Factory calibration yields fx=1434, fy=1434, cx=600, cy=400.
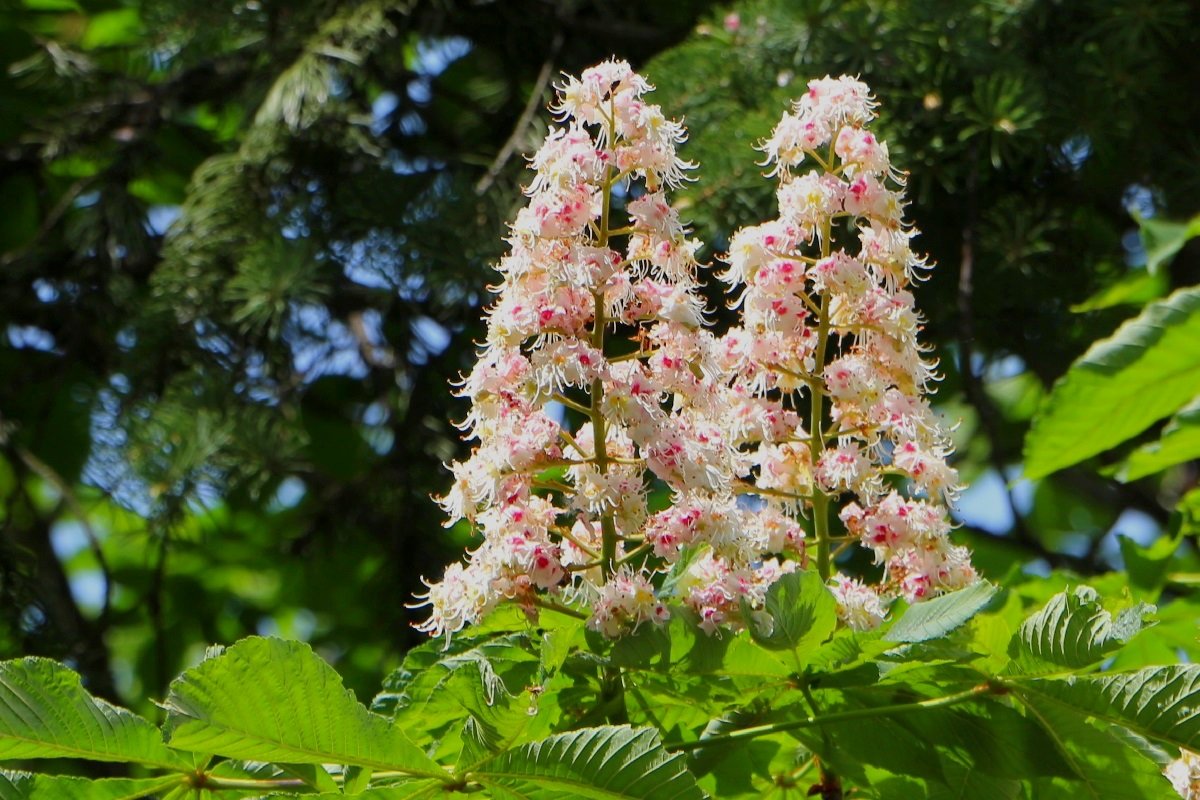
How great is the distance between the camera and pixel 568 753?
637mm

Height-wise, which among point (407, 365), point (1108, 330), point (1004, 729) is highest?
point (407, 365)

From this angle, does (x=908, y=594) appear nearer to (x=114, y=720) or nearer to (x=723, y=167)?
(x=114, y=720)

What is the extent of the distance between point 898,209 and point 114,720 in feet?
1.61

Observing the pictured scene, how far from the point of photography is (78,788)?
0.71 meters

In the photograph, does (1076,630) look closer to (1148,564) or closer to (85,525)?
(1148,564)

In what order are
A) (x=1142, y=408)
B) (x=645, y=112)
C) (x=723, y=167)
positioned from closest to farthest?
(x=645, y=112) < (x=1142, y=408) < (x=723, y=167)

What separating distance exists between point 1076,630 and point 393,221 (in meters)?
1.23

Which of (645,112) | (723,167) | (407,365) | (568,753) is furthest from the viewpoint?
(407,365)

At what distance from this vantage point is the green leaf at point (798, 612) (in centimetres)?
67

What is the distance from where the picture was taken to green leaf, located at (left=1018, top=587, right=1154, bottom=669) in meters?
0.67

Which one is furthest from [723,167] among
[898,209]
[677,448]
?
[677,448]

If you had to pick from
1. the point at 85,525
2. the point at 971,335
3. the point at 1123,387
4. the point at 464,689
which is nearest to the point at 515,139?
the point at 971,335

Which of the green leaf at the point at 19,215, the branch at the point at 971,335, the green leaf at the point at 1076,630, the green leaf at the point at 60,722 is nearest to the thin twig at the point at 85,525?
the green leaf at the point at 19,215

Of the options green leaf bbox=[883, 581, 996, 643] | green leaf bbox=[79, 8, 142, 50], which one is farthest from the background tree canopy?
green leaf bbox=[883, 581, 996, 643]
